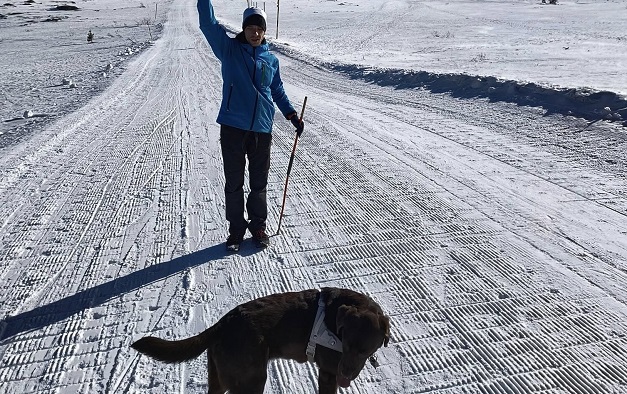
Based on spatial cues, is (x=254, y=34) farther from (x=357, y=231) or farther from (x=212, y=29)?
(x=357, y=231)

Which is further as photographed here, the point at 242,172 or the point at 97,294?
the point at 242,172

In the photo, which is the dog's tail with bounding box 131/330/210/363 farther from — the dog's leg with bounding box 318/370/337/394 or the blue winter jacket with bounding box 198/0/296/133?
the blue winter jacket with bounding box 198/0/296/133

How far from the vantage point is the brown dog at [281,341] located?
92.1 inches

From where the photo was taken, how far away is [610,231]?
4688mm

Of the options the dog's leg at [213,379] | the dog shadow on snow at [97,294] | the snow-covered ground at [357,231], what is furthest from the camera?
the dog shadow on snow at [97,294]

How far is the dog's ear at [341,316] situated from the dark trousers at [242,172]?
2.33 m

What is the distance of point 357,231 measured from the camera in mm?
4855

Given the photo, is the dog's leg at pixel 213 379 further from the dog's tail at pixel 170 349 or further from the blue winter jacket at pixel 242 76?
the blue winter jacket at pixel 242 76

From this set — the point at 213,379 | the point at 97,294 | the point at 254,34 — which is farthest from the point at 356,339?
the point at 254,34

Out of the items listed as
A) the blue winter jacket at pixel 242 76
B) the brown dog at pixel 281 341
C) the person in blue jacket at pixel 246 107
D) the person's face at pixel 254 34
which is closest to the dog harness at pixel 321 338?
the brown dog at pixel 281 341

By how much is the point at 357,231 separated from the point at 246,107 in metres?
1.50

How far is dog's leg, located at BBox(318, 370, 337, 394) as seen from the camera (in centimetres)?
252

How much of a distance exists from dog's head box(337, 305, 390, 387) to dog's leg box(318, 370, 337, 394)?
0.50ft

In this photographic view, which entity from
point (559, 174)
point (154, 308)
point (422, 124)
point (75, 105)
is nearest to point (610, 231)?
point (559, 174)
